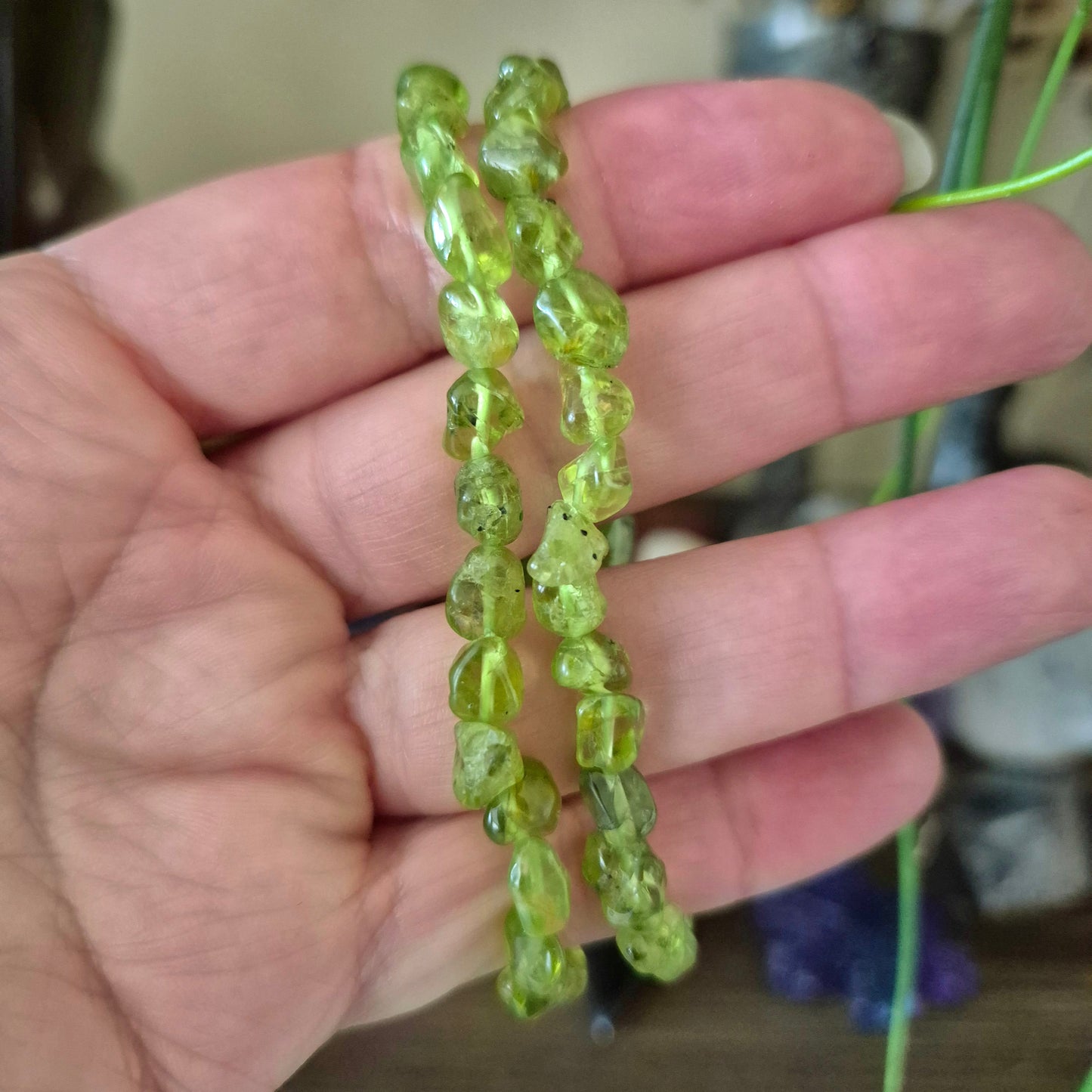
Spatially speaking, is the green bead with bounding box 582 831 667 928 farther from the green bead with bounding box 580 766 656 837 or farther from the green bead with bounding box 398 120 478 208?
the green bead with bounding box 398 120 478 208

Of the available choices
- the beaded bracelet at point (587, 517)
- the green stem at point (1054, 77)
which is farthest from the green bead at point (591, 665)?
the green stem at point (1054, 77)

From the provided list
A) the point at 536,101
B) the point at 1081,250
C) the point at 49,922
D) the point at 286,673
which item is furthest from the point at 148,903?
the point at 1081,250

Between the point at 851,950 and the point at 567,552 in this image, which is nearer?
the point at 567,552

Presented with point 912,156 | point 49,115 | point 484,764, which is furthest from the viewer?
point 49,115

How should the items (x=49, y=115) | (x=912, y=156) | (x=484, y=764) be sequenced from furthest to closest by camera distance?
1. (x=49, y=115)
2. (x=912, y=156)
3. (x=484, y=764)

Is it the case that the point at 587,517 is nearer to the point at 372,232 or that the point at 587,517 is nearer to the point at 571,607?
the point at 571,607

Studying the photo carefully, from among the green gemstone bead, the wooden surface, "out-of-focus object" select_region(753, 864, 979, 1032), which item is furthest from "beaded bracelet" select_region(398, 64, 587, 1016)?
"out-of-focus object" select_region(753, 864, 979, 1032)

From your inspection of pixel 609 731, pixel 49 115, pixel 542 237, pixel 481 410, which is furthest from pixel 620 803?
pixel 49 115

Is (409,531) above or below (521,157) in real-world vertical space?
below

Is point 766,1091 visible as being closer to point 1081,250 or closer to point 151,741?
point 151,741
